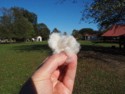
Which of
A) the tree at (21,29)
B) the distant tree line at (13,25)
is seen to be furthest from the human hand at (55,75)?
the tree at (21,29)

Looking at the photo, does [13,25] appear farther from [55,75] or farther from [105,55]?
[55,75]

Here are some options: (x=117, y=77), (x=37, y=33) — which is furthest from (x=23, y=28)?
(x=117, y=77)

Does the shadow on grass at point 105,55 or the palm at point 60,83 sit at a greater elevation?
the palm at point 60,83

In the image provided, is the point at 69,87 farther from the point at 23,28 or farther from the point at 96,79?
the point at 23,28

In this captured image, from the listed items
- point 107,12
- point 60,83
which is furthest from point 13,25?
point 60,83

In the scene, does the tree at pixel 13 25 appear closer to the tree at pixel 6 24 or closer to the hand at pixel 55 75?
the tree at pixel 6 24

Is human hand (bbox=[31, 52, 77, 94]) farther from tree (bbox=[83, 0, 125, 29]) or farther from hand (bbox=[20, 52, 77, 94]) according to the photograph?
tree (bbox=[83, 0, 125, 29])

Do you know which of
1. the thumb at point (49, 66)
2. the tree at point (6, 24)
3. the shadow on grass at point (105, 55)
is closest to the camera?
the thumb at point (49, 66)

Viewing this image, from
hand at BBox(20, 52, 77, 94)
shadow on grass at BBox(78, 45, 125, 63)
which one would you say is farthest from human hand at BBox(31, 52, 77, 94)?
shadow on grass at BBox(78, 45, 125, 63)
